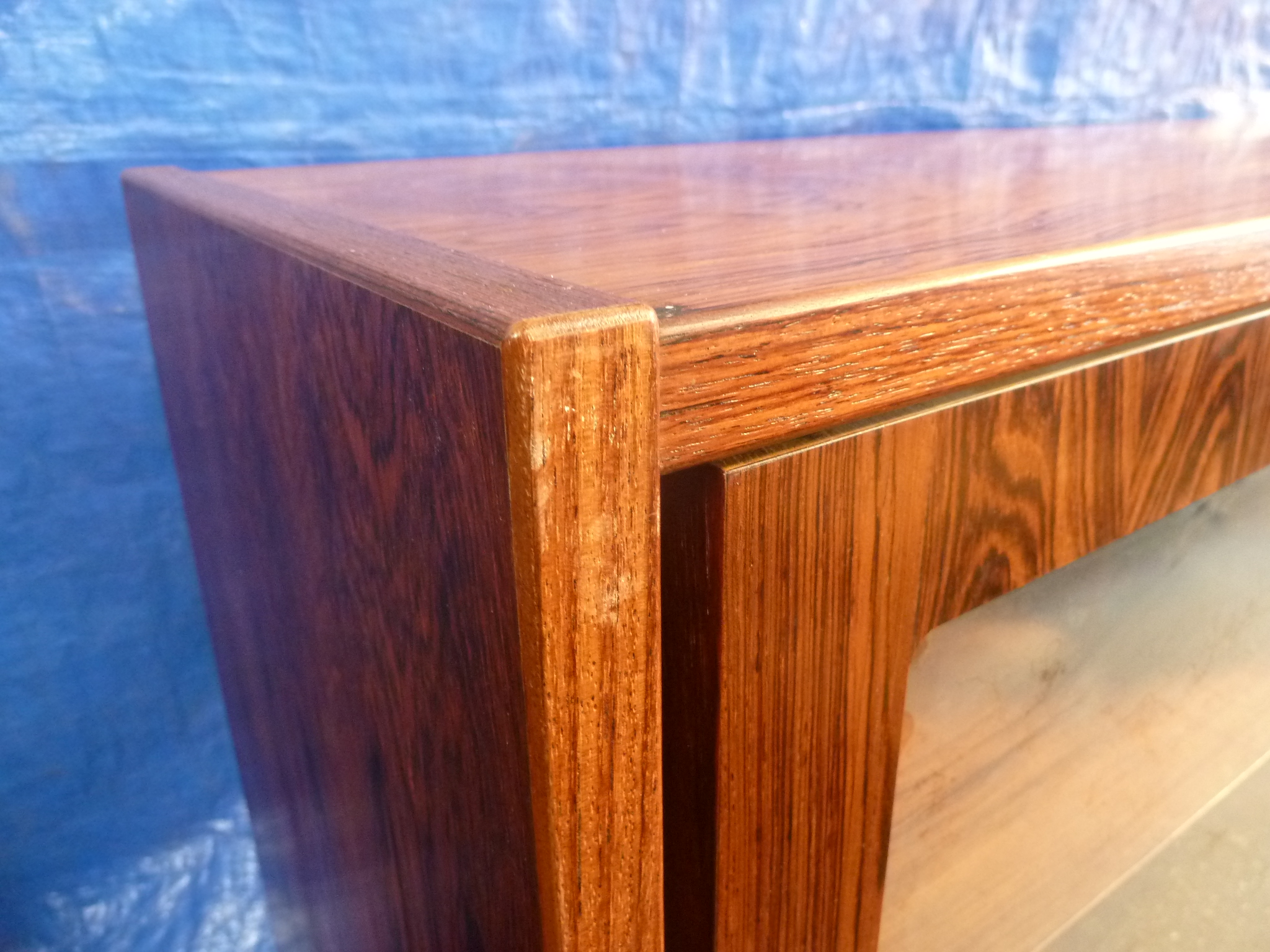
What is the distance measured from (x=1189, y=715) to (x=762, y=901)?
0.25m

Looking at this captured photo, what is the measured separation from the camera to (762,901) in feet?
0.86

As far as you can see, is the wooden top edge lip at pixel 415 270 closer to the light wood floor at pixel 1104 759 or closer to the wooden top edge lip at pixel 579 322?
the wooden top edge lip at pixel 579 322

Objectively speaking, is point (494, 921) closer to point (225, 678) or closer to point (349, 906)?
point (349, 906)

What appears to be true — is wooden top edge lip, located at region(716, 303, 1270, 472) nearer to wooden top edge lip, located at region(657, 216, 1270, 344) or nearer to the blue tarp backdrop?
wooden top edge lip, located at region(657, 216, 1270, 344)

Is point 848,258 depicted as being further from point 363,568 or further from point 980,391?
point 363,568

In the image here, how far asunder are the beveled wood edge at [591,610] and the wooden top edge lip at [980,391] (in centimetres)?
2

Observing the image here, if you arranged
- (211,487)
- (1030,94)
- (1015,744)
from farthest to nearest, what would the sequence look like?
1. (1030,94)
2. (211,487)
3. (1015,744)

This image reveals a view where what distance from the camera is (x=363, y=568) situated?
28 centimetres

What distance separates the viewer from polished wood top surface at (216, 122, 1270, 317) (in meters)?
0.24

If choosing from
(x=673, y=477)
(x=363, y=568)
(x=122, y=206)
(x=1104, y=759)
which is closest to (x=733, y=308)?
(x=673, y=477)

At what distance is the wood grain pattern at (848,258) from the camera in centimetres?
20

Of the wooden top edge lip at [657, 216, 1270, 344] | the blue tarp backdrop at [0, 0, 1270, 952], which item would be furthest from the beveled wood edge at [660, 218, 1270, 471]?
the blue tarp backdrop at [0, 0, 1270, 952]

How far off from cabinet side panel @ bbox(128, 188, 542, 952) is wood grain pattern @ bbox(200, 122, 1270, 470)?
0.04m

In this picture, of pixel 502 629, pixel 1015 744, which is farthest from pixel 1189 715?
pixel 502 629
